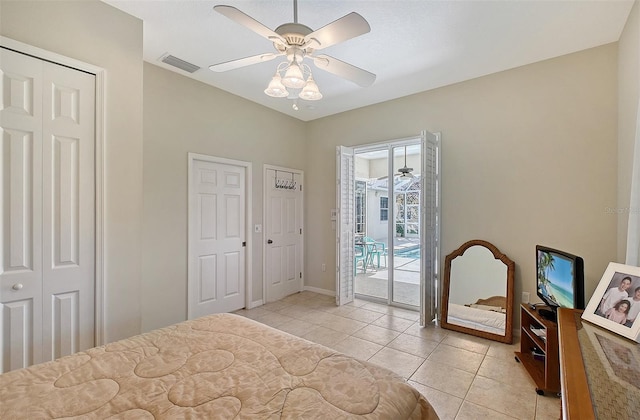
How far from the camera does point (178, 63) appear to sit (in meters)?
2.98

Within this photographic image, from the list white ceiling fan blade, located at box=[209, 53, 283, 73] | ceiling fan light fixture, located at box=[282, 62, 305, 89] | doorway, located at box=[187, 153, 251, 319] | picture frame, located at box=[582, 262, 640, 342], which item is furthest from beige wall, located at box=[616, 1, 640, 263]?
doorway, located at box=[187, 153, 251, 319]

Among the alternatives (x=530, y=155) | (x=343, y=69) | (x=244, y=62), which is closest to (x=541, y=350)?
(x=530, y=155)

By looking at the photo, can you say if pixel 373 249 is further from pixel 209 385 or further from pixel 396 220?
pixel 209 385

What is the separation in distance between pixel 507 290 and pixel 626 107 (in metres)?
1.90

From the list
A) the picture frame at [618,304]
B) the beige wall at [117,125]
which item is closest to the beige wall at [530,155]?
the picture frame at [618,304]

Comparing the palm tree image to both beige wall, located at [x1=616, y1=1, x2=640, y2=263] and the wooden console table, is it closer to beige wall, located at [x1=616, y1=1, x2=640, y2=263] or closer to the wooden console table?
beige wall, located at [x1=616, y1=1, x2=640, y2=263]

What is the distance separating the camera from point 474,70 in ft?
10.3

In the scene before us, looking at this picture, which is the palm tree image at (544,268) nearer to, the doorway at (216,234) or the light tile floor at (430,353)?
the light tile floor at (430,353)

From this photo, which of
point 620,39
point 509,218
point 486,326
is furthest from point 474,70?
point 486,326

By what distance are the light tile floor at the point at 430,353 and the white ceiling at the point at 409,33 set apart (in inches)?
113

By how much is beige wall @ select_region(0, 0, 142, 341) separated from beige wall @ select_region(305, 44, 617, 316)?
3069 millimetres

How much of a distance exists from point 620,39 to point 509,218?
179cm

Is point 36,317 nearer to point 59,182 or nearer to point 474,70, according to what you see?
point 59,182

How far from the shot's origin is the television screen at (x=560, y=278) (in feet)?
6.70
